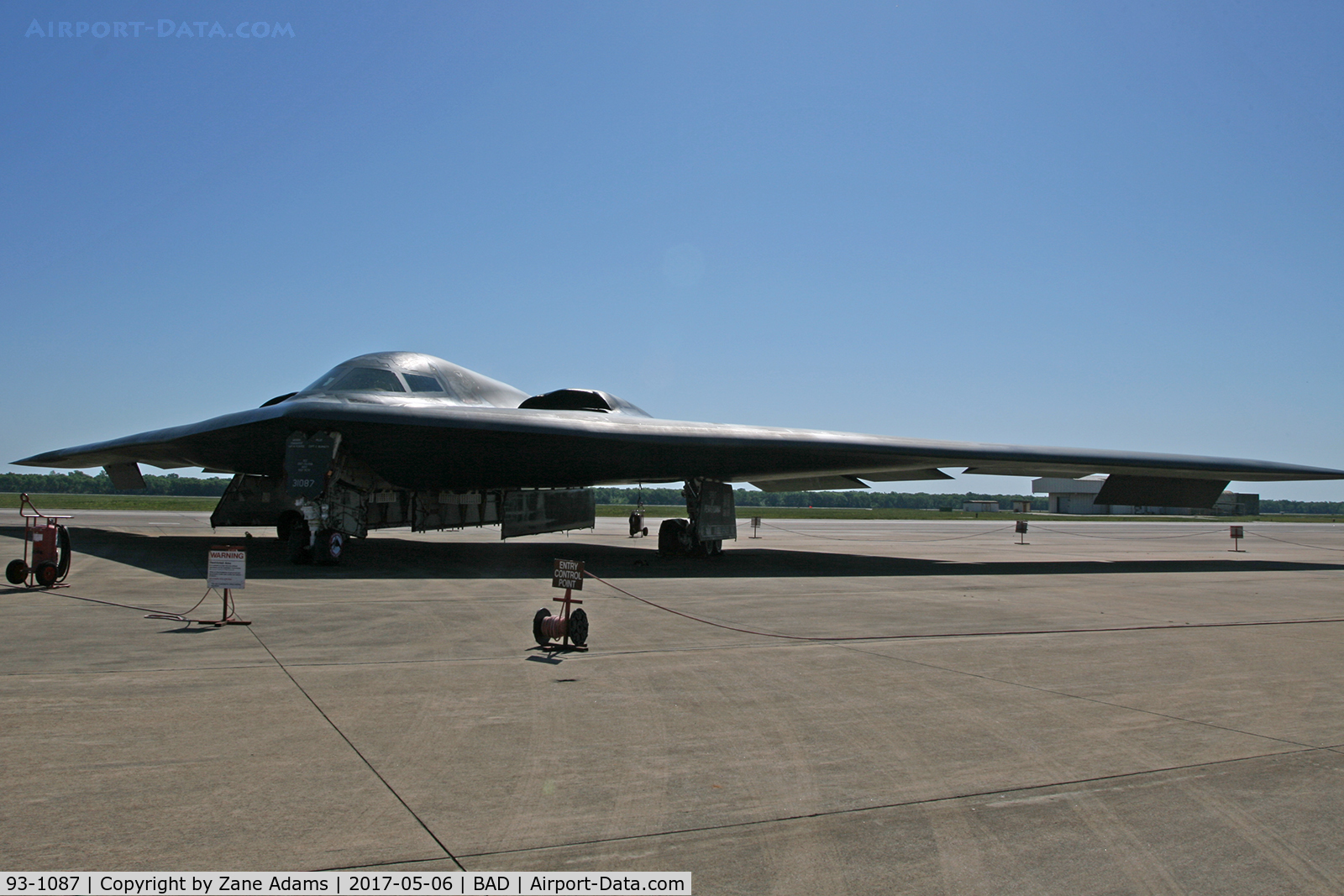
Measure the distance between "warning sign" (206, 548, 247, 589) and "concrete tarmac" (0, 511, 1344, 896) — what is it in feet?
2.04

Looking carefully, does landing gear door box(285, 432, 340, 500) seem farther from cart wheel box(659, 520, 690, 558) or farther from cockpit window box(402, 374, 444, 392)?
cart wheel box(659, 520, 690, 558)

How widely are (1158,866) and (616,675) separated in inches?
181

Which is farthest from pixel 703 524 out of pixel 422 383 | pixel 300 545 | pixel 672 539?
pixel 300 545

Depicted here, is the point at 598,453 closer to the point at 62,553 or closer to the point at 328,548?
the point at 328,548

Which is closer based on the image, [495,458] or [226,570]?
[226,570]

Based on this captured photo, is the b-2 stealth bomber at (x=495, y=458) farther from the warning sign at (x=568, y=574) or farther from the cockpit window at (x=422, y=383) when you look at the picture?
the warning sign at (x=568, y=574)

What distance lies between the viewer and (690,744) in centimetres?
558

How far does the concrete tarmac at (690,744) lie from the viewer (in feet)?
12.6

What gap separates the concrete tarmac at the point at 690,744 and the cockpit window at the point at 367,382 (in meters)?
6.84

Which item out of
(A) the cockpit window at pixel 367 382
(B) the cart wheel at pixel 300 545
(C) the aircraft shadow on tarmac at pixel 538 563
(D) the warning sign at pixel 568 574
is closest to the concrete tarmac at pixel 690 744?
(D) the warning sign at pixel 568 574

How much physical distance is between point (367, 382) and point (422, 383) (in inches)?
48.6

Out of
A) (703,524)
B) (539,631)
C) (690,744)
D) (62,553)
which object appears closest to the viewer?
(690,744)

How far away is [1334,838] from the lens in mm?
4148

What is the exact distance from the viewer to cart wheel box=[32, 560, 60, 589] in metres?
13.0
